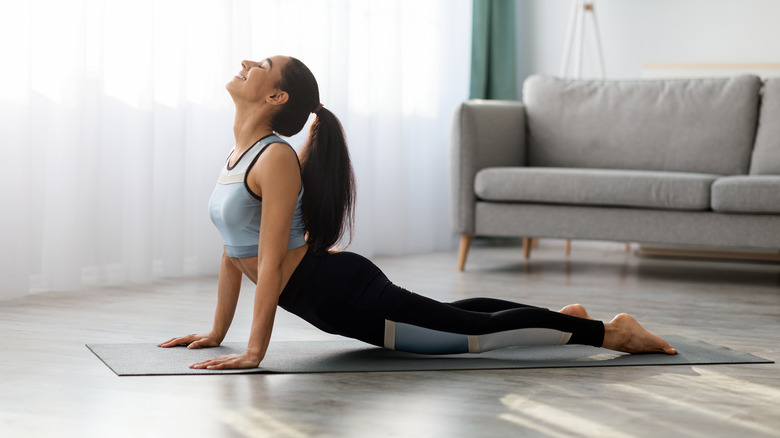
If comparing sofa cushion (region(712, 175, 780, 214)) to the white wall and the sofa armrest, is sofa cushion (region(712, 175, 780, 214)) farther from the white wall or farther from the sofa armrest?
the white wall

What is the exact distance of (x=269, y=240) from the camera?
1.82 m

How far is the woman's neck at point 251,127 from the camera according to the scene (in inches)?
75.6

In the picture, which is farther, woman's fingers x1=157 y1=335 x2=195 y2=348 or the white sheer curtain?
the white sheer curtain

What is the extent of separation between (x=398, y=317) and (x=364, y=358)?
143mm

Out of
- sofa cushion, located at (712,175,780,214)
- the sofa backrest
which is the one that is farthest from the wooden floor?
the sofa backrest

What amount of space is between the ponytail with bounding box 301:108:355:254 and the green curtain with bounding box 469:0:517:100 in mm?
3138

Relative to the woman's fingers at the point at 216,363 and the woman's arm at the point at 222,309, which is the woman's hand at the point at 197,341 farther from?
the woman's fingers at the point at 216,363

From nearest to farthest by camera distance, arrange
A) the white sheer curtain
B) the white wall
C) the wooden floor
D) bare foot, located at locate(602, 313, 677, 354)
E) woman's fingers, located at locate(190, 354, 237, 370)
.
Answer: the wooden floor < woman's fingers, located at locate(190, 354, 237, 370) < bare foot, located at locate(602, 313, 677, 354) < the white sheer curtain < the white wall

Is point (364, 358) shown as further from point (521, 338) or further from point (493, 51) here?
point (493, 51)

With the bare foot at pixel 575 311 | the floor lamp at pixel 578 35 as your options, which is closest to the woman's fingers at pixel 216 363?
the bare foot at pixel 575 311

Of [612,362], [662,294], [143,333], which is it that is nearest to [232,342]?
[143,333]

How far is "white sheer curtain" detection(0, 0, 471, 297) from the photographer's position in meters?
2.83

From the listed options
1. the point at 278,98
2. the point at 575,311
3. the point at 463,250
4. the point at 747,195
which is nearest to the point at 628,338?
the point at 575,311

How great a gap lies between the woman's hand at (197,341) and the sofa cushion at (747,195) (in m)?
2.02
